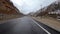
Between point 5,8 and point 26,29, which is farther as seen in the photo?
point 5,8

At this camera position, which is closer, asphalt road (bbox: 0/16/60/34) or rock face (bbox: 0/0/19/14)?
asphalt road (bbox: 0/16/60/34)

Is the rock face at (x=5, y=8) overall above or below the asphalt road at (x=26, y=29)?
above

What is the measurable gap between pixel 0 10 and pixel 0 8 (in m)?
2.77

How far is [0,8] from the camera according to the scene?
97188 millimetres

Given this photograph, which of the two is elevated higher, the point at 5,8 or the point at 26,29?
the point at 5,8

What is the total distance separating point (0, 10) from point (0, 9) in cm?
124

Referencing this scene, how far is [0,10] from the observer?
94750 millimetres

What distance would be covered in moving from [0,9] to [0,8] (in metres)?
1.54

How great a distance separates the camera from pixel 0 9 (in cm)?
9581

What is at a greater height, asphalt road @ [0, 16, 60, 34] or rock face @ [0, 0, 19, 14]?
rock face @ [0, 0, 19, 14]

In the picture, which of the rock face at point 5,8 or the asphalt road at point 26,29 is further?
the rock face at point 5,8
